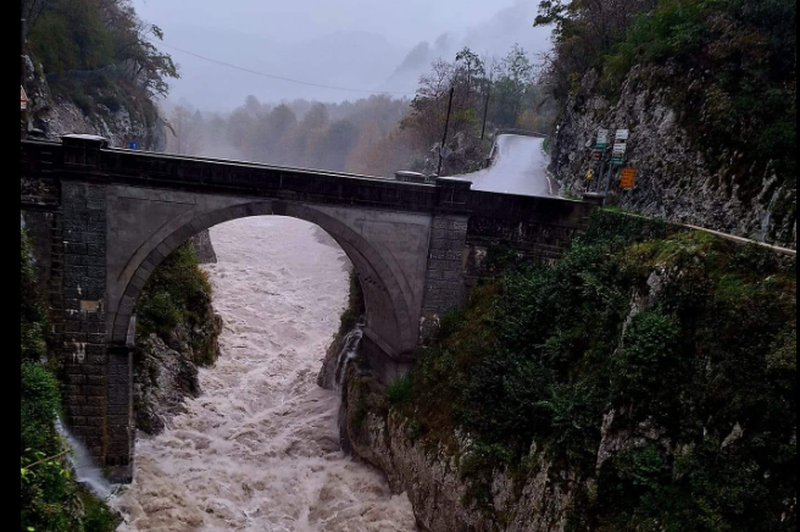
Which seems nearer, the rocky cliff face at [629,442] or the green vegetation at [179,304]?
the rocky cliff face at [629,442]

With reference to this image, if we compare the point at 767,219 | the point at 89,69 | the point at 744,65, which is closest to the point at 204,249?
the point at 89,69

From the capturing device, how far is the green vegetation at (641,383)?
7.16 metres

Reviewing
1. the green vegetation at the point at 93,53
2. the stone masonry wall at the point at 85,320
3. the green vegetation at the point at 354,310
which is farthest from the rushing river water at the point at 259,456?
the green vegetation at the point at 93,53

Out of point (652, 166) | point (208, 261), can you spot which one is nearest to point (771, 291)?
point (652, 166)

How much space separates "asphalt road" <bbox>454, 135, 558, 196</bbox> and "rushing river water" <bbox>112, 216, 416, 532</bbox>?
11659 mm

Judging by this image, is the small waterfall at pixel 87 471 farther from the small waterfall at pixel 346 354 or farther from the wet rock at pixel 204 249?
the wet rock at pixel 204 249

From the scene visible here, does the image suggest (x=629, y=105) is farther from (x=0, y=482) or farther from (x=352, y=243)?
(x=0, y=482)

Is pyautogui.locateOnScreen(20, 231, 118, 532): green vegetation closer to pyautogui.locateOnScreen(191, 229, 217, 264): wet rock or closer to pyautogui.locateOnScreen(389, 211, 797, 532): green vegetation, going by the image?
pyautogui.locateOnScreen(389, 211, 797, 532): green vegetation

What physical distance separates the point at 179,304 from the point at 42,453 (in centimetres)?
1082

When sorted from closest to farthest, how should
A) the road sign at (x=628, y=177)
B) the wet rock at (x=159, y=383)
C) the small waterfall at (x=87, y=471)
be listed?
the small waterfall at (x=87, y=471) → the wet rock at (x=159, y=383) → the road sign at (x=628, y=177)

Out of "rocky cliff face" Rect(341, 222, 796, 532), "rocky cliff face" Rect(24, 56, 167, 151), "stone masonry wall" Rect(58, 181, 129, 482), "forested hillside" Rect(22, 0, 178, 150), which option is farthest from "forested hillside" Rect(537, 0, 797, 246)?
"forested hillside" Rect(22, 0, 178, 150)

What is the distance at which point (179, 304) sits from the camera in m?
18.4

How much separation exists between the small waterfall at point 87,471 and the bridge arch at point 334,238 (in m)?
2.80

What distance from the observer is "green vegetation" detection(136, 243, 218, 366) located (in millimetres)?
16547
